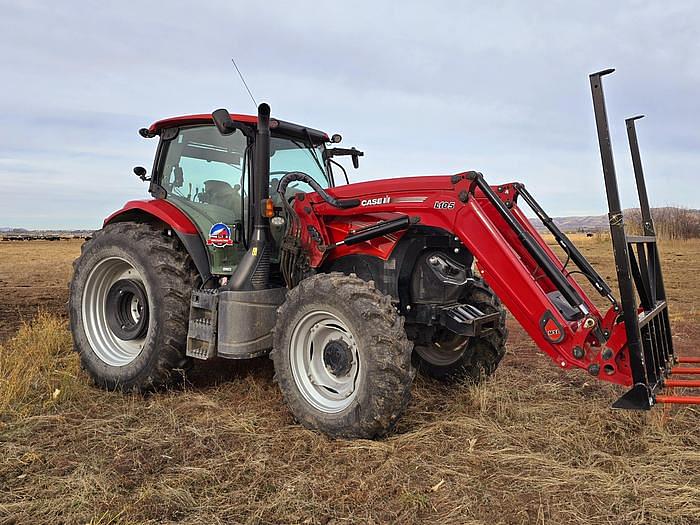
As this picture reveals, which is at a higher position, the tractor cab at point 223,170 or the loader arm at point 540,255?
the tractor cab at point 223,170

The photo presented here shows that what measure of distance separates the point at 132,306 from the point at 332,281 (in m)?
2.43

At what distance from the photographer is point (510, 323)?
29.6 ft

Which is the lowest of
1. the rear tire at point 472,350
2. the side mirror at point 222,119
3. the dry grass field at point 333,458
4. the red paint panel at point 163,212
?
the dry grass field at point 333,458

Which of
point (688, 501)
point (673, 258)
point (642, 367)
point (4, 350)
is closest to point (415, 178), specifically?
point (642, 367)

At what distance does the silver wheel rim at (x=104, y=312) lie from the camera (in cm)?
541

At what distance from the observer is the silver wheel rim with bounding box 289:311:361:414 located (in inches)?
164

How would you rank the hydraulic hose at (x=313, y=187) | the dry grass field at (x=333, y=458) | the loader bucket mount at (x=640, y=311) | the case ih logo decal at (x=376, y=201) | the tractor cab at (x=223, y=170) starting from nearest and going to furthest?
1. the dry grass field at (x=333, y=458)
2. the loader bucket mount at (x=640, y=311)
3. the case ih logo decal at (x=376, y=201)
4. the hydraulic hose at (x=313, y=187)
5. the tractor cab at (x=223, y=170)

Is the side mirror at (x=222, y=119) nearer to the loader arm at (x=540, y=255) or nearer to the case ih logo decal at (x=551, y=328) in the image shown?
the loader arm at (x=540, y=255)

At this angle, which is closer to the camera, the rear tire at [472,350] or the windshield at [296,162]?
the rear tire at [472,350]

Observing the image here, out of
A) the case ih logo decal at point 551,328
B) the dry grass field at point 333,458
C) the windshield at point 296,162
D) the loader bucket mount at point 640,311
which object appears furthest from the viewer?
the windshield at point 296,162

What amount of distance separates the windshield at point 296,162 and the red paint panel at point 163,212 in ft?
2.63

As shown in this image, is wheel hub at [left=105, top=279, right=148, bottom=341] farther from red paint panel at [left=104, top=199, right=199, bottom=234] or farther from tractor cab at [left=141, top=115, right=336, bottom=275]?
tractor cab at [left=141, top=115, right=336, bottom=275]

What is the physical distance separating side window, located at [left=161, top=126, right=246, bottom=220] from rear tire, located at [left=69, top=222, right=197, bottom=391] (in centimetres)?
46

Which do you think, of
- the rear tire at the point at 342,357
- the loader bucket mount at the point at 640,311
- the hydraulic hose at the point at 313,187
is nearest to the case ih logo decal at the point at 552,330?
the loader bucket mount at the point at 640,311
